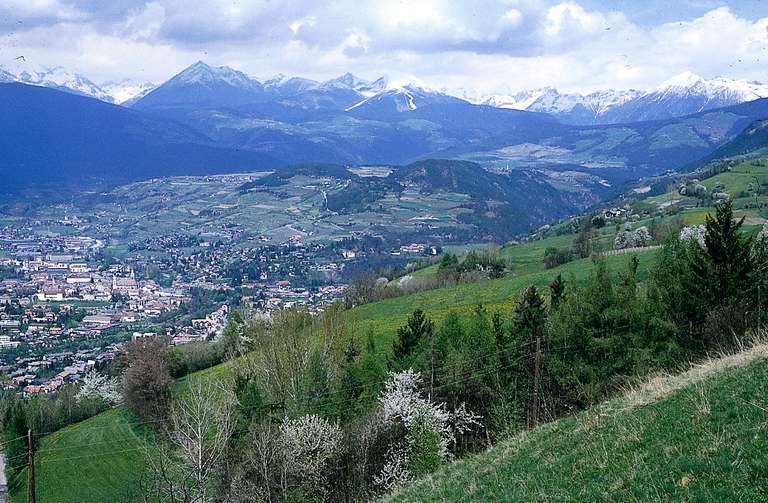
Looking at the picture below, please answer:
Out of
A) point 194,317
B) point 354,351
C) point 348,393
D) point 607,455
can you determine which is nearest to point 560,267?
point 354,351

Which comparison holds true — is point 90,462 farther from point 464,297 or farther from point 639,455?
point 639,455

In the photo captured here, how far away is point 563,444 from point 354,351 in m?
29.1

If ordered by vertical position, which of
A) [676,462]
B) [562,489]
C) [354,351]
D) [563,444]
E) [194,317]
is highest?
[676,462]

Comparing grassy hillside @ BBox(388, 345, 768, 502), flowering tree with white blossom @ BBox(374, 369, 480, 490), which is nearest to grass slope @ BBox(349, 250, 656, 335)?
flowering tree with white blossom @ BBox(374, 369, 480, 490)

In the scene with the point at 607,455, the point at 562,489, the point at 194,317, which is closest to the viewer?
the point at 562,489

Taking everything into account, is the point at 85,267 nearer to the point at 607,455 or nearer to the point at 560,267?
the point at 560,267

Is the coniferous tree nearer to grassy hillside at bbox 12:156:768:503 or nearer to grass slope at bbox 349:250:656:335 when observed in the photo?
grass slope at bbox 349:250:656:335

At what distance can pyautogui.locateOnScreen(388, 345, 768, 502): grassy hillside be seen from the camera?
10.4 meters

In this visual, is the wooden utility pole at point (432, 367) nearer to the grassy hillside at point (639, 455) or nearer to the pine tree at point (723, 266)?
the pine tree at point (723, 266)

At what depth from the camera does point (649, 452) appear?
1250 cm

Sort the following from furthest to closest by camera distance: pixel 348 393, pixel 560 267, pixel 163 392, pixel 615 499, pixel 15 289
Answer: pixel 15 289 < pixel 560 267 < pixel 163 392 < pixel 348 393 < pixel 615 499

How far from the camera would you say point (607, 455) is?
13.5m

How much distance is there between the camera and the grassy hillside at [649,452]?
10375 mm

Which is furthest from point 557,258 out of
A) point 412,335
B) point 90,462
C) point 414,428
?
point 90,462
